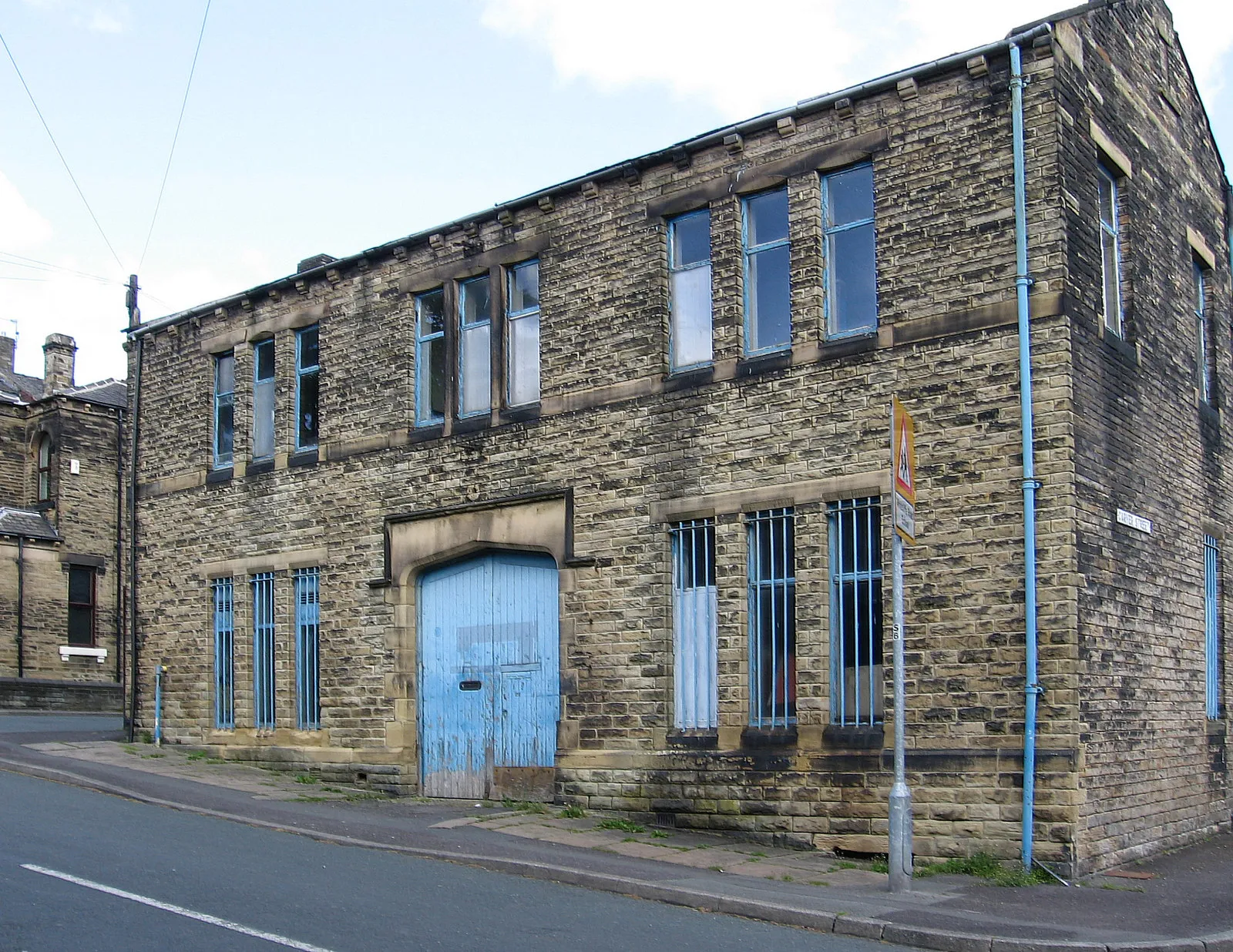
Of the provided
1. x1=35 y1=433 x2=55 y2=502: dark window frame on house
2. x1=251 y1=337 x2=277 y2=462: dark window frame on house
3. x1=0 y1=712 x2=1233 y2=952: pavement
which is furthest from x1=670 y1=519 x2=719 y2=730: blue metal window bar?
x1=35 y1=433 x2=55 y2=502: dark window frame on house

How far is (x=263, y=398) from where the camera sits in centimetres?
1894

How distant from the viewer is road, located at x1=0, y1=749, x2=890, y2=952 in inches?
314

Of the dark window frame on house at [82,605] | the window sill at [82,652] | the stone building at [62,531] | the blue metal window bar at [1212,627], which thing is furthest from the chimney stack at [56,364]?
the blue metal window bar at [1212,627]

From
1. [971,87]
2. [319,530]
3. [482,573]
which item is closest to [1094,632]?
[971,87]

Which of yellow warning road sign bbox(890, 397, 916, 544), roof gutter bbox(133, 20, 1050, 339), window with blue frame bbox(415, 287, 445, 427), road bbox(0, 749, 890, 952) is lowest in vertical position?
road bbox(0, 749, 890, 952)

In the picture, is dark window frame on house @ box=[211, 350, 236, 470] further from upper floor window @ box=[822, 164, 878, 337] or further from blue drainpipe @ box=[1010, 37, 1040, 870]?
blue drainpipe @ box=[1010, 37, 1040, 870]

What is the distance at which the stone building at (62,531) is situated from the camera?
32.9m

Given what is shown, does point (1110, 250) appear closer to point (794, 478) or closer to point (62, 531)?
point (794, 478)

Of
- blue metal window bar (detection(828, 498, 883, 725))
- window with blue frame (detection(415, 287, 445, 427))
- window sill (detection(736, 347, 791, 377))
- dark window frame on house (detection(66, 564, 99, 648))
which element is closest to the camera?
blue metal window bar (detection(828, 498, 883, 725))

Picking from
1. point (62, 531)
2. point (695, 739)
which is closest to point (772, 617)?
point (695, 739)

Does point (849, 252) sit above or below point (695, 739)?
above

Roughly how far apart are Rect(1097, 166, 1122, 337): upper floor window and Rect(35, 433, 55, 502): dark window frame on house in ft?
94.7

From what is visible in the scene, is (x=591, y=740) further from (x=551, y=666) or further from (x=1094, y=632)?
(x=1094, y=632)

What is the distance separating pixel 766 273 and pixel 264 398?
8.36 meters
